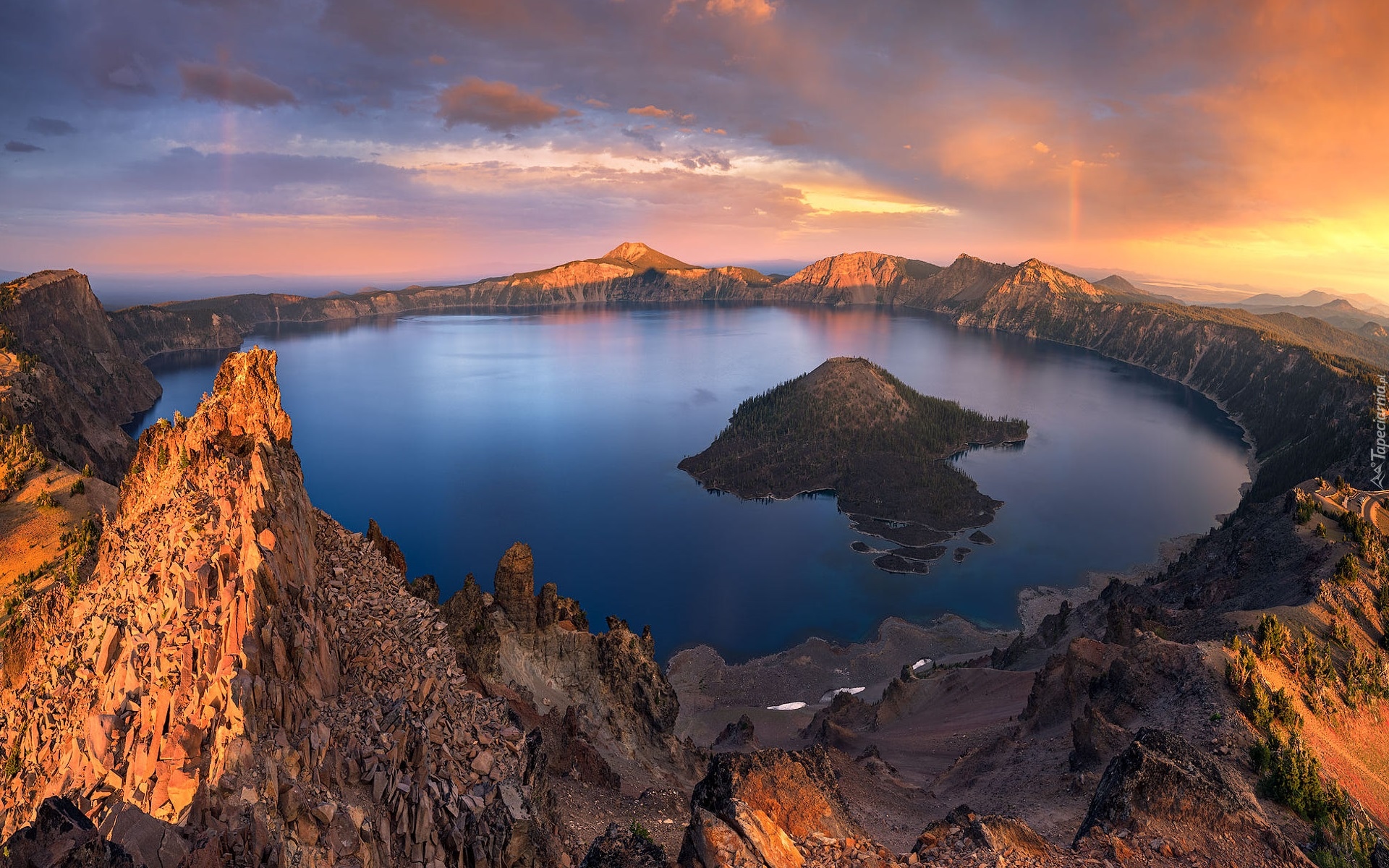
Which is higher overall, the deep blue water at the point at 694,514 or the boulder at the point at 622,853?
the boulder at the point at 622,853

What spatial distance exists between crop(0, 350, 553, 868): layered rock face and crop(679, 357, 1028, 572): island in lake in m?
92.2

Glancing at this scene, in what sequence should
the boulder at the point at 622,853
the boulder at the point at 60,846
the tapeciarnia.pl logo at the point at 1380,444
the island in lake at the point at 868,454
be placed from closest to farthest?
1. the boulder at the point at 60,846
2. the boulder at the point at 622,853
3. the tapeciarnia.pl logo at the point at 1380,444
4. the island in lake at the point at 868,454

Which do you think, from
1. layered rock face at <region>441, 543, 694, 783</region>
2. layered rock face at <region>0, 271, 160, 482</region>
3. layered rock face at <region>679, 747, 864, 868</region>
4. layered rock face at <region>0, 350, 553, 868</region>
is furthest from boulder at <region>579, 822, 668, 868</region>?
layered rock face at <region>0, 271, 160, 482</region>

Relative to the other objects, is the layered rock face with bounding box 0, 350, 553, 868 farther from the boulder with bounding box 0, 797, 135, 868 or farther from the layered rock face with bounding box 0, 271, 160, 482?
the layered rock face with bounding box 0, 271, 160, 482

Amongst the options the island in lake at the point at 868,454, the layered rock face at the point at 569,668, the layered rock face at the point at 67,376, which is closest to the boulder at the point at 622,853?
the layered rock face at the point at 569,668

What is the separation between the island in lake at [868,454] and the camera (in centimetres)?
12212

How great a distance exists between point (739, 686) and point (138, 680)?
62.9 m

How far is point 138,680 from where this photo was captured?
17.4m

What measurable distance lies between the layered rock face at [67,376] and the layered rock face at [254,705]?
254 feet

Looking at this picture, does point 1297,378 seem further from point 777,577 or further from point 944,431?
point 777,577

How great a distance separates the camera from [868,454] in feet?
491

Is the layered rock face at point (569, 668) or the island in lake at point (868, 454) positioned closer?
the layered rock face at point (569, 668)

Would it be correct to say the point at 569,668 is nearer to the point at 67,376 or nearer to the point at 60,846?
the point at 60,846

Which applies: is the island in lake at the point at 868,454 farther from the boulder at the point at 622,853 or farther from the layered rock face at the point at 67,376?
the layered rock face at the point at 67,376
